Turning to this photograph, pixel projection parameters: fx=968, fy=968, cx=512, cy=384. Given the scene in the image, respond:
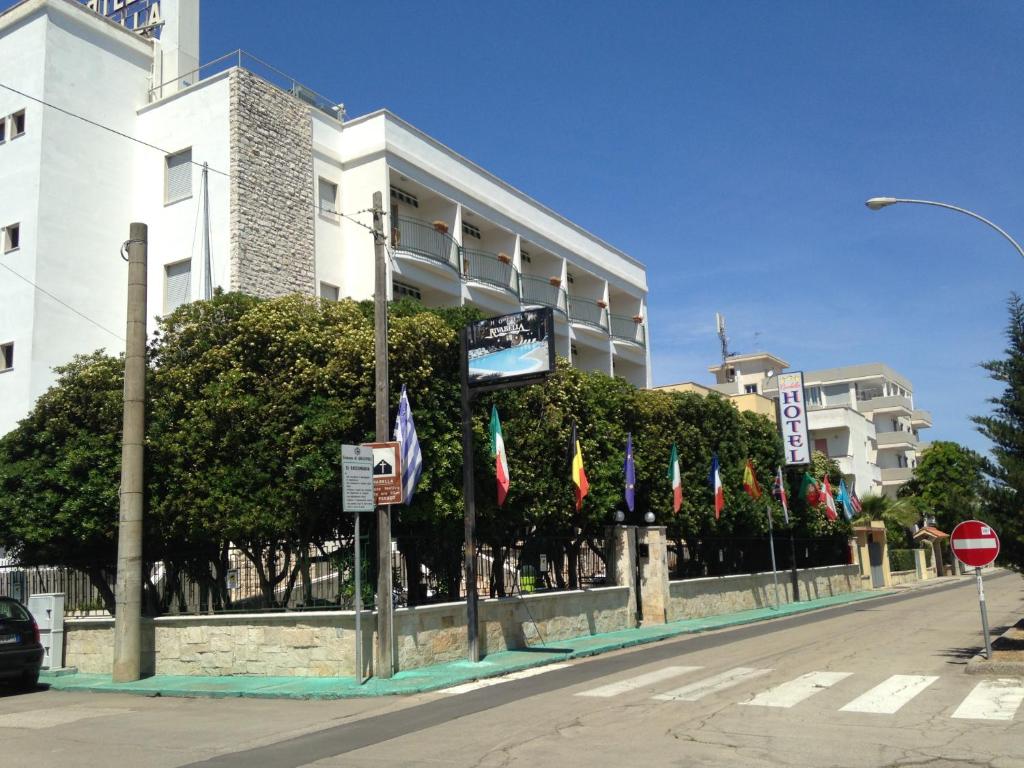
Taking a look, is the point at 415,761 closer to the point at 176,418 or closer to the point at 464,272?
the point at 176,418

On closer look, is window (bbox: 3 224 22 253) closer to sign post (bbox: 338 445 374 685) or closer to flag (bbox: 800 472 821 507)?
sign post (bbox: 338 445 374 685)

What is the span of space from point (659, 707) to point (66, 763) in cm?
624

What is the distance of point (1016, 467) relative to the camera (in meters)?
14.8

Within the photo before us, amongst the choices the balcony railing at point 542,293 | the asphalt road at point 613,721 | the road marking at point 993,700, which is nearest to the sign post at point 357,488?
the asphalt road at point 613,721

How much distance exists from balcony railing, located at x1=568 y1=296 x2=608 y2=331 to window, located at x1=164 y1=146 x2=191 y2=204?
49.3ft

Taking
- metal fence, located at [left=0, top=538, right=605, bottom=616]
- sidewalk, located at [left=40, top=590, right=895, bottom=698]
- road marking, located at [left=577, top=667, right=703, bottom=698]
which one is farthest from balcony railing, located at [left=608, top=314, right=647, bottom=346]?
road marking, located at [left=577, top=667, right=703, bottom=698]

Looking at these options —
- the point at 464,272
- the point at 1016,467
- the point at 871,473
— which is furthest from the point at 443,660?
the point at 871,473

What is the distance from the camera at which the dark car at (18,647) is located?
15625mm

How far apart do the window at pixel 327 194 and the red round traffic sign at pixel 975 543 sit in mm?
19405

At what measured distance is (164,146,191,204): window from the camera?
26.5 m

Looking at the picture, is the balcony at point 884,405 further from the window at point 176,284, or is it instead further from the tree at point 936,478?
the window at point 176,284

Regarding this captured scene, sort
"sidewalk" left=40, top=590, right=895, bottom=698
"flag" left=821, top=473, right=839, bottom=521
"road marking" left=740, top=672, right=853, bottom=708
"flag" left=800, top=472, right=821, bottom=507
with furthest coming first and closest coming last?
1. "flag" left=800, top=472, right=821, bottom=507
2. "flag" left=821, top=473, right=839, bottom=521
3. "sidewalk" left=40, top=590, right=895, bottom=698
4. "road marking" left=740, top=672, right=853, bottom=708

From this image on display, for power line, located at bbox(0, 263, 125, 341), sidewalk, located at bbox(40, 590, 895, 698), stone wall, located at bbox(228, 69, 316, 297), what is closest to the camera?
sidewalk, located at bbox(40, 590, 895, 698)

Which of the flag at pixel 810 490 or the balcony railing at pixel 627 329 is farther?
the balcony railing at pixel 627 329
